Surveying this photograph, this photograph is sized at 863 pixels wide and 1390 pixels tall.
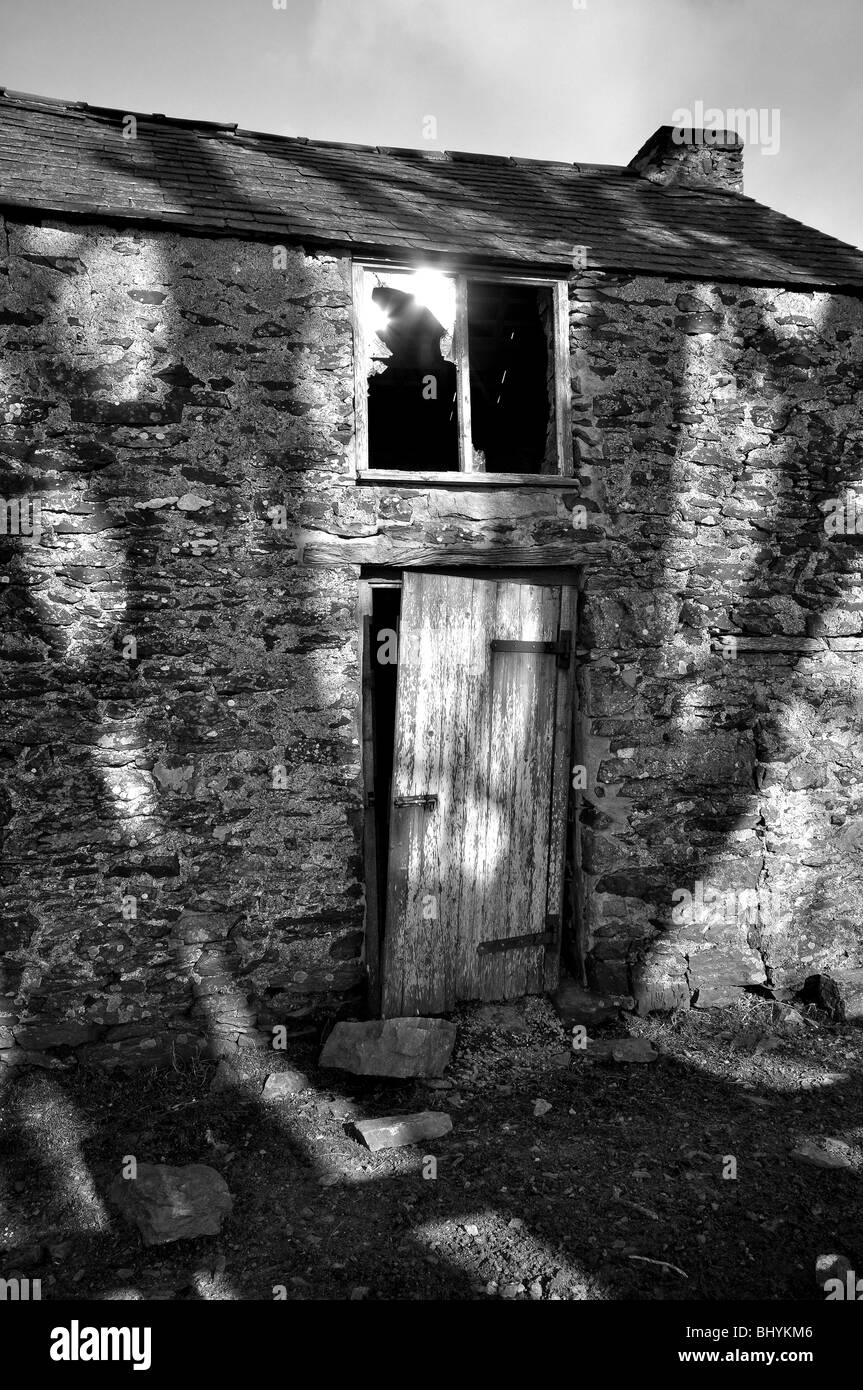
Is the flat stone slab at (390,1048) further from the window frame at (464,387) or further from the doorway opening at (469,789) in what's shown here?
the window frame at (464,387)

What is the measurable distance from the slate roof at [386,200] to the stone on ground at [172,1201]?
4906 millimetres

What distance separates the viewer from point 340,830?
4.74 metres

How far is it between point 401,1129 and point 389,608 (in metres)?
3.43

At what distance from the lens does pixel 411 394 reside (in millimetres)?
7996

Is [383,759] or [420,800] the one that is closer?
[420,800]

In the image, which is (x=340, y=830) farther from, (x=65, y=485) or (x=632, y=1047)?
(x=65, y=485)

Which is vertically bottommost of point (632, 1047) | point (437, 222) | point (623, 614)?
point (632, 1047)

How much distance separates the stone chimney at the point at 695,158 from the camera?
6797 mm

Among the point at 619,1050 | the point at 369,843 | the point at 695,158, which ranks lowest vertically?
the point at 619,1050

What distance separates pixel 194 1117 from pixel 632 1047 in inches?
97.8

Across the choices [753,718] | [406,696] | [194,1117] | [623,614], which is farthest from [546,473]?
[194,1117]

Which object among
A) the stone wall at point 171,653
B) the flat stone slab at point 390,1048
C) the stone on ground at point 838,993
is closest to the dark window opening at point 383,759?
the stone wall at point 171,653


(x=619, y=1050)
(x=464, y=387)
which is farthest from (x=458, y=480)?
(x=619, y=1050)

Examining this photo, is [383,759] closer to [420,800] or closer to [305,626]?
[420,800]
